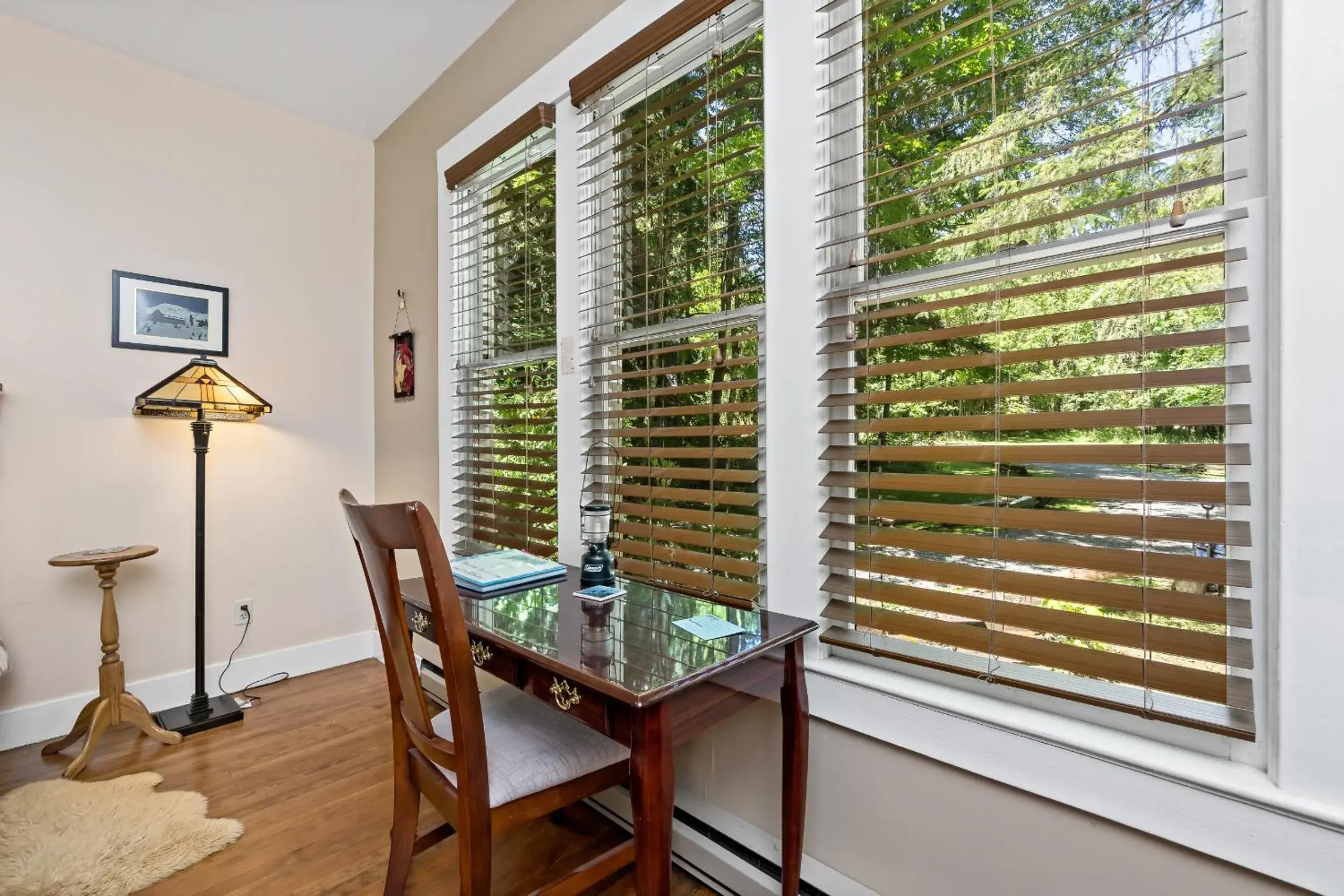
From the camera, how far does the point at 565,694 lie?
1137 mm

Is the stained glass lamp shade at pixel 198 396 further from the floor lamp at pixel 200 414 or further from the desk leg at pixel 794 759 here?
the desk leg at pixel 794 759

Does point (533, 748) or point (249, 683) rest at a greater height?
point (533, 748)

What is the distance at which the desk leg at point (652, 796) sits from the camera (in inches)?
39.7

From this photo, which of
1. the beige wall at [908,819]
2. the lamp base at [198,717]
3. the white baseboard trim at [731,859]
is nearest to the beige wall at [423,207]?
the beige wall at [908,819]

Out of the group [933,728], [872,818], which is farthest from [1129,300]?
[872,818]

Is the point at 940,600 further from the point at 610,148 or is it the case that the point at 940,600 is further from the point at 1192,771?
the point at 610,148

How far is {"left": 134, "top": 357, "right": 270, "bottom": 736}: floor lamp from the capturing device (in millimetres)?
2453

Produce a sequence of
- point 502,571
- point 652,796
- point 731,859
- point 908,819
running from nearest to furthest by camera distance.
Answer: point 652,796
point 908,819
point 731,859
point 502,571

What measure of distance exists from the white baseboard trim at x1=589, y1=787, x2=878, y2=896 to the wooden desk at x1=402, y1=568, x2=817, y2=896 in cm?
9

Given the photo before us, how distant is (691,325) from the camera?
1.70 meters

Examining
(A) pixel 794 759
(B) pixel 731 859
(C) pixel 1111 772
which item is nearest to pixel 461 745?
(A) pixel 794 759

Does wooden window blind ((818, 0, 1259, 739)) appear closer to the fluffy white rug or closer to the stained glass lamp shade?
the fluffy white rug

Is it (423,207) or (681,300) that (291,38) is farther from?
(681,300)

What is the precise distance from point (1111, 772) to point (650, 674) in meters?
0.78
